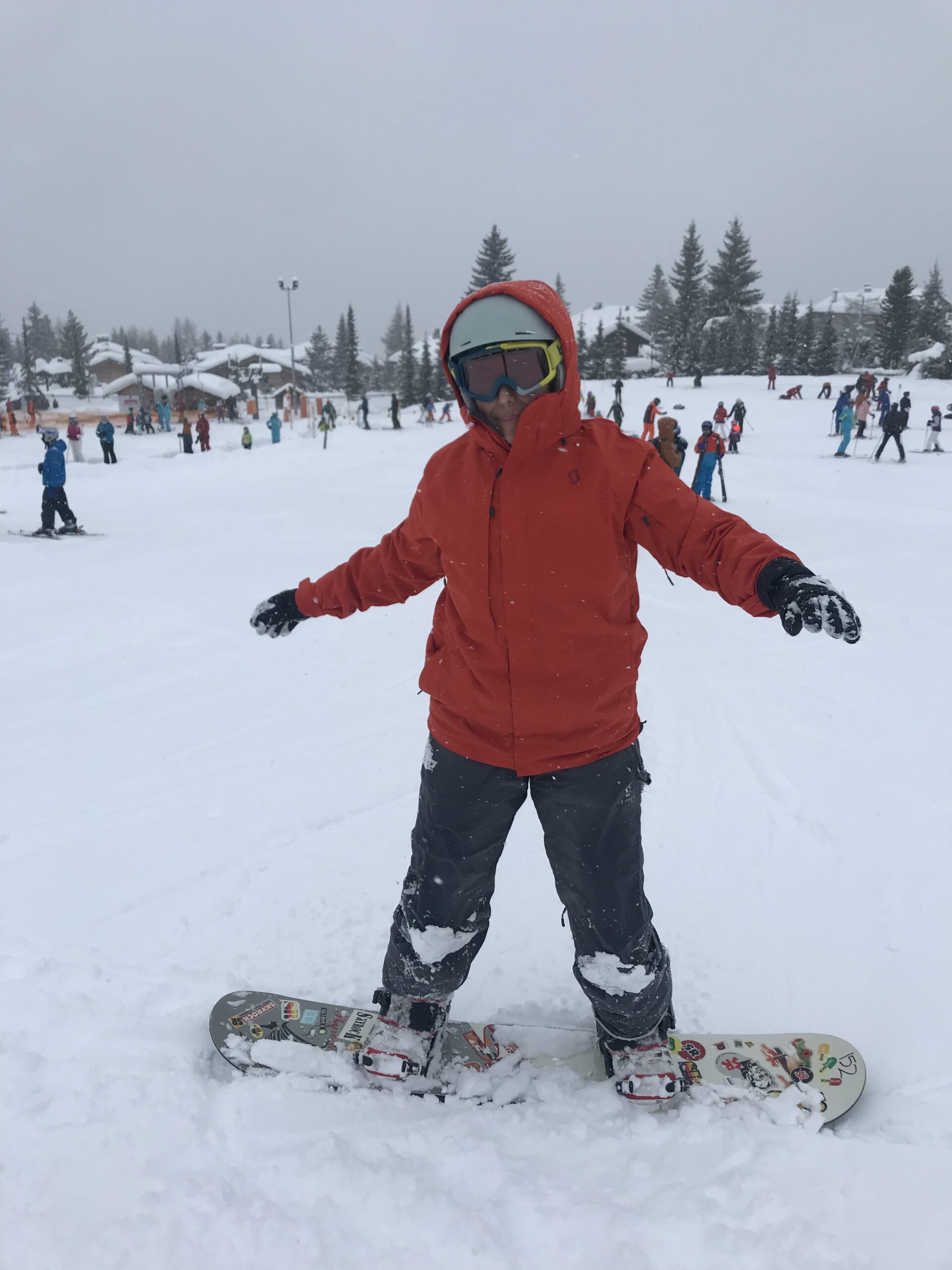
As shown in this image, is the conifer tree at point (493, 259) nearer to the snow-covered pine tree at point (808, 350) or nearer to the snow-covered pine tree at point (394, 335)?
the snow-covered pine tree at point (808, 350)

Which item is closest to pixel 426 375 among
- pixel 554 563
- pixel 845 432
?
pixel 845 432

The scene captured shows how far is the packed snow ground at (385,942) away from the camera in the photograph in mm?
1704

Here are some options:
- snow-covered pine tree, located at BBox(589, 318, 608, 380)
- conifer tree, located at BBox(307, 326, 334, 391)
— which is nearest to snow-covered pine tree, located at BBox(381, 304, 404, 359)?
conifer tree, located at BBox(307, 326, 334, 391)

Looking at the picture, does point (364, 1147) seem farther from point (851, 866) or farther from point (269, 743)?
point (269, 743)

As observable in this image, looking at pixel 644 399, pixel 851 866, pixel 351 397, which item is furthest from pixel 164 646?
pixel 351 397

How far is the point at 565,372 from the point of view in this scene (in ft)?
6.21

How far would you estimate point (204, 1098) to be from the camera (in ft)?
6.65

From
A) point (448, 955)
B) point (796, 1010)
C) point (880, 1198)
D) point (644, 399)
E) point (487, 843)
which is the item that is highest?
point (644, 399)

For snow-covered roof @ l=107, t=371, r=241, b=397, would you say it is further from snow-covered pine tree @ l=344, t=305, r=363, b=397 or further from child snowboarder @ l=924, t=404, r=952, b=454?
child snowboarder @ l=924, t=404, r=952, b=454

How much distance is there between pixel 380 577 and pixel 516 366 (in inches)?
31.7

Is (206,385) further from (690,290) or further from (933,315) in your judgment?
(933,315)

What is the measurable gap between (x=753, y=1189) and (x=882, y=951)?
1292mm

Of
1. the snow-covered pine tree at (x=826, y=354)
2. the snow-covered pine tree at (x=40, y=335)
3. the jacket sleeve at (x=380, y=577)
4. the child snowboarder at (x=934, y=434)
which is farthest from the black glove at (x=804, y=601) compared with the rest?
the snow-covered pine tree at (x=40, y=335)

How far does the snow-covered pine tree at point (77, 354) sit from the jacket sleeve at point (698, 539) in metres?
61.2
